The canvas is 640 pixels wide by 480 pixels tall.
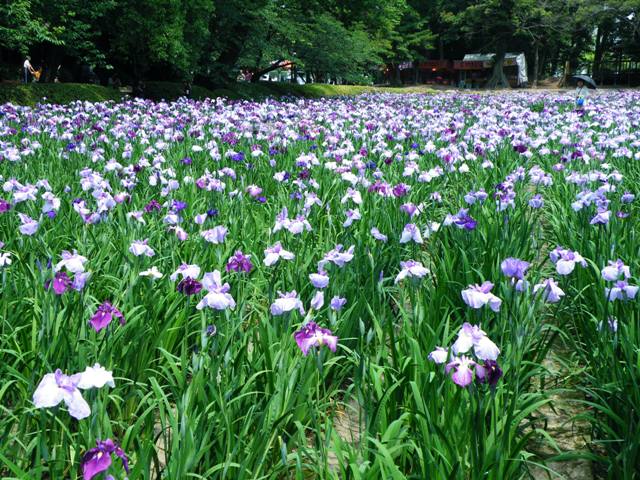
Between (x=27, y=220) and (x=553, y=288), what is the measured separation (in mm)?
2123

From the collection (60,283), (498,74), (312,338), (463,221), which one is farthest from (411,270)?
(498,74)

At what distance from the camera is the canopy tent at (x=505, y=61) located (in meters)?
55.2

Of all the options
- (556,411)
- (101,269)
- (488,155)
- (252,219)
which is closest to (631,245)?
(556,411)

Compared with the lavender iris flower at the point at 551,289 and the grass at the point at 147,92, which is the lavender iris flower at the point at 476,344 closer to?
the lavender iris flower at the point at 551,289

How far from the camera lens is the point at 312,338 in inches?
67.8

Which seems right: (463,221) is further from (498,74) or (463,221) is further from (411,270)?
(498,74)

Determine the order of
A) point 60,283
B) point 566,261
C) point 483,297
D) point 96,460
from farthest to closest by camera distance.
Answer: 1. point 566,261
2. point 60,283
3. point 483,297
4. point 96,460

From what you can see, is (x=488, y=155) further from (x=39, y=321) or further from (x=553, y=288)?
(x=39, y=321)

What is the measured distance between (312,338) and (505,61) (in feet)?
195

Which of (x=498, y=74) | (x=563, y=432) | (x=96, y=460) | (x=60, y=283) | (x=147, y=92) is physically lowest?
(x=563, y=432)

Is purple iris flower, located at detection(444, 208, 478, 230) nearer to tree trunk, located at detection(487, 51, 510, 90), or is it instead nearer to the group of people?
the group of people

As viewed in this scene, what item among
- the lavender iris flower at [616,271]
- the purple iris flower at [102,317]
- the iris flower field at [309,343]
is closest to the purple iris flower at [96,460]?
the iris flower field at [309,343]

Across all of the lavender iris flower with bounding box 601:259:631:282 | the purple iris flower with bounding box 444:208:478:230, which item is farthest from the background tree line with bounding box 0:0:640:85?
the lavender iris flower with bounding box 601:259:631:282

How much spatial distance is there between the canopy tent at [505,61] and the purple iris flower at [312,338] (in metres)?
56.7
